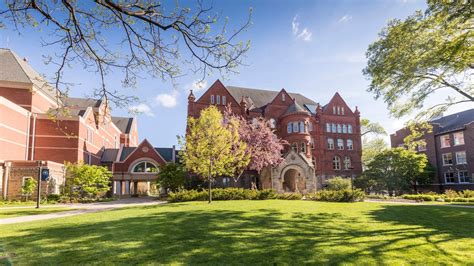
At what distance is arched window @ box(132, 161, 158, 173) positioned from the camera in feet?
126

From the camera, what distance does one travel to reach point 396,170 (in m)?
37.2

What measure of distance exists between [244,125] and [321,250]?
86.7ft

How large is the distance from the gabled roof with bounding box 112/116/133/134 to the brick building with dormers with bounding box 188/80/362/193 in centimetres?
2587

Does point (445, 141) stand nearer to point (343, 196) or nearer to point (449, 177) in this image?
point (449, 177)

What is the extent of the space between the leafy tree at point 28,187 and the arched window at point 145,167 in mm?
12632

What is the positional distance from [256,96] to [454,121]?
2940 centimetres

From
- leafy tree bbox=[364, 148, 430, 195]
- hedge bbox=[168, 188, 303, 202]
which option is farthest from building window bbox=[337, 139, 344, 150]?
hedge bbox=[168, 188, 303, 202]

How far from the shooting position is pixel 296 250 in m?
6.88

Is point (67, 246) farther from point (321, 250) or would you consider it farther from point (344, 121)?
point (344, 121)

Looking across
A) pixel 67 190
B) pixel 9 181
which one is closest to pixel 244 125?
pixel 67 190

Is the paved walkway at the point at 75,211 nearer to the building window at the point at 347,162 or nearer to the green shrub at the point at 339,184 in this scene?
the green shrub at the point at 339,184

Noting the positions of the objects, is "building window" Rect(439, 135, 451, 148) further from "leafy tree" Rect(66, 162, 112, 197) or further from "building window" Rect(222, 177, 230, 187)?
"leafy tree" Rect(66, 162, 112, 197)

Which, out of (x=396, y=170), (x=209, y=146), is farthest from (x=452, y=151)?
(x=209, y=146)

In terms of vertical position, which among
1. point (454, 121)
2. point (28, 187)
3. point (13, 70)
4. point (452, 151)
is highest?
point (13, 70)
